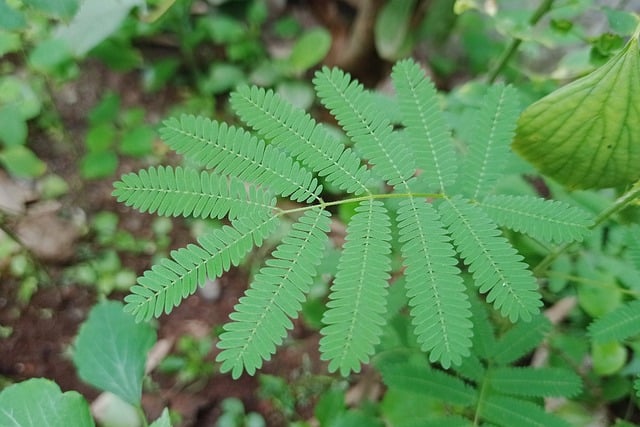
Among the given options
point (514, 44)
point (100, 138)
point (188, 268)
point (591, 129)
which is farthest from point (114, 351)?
point (514, 44)

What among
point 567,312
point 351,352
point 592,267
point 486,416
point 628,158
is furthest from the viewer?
point 567,312

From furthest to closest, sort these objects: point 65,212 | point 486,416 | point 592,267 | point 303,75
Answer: point 303,75
point 65,212
point 592,267
point 486,416

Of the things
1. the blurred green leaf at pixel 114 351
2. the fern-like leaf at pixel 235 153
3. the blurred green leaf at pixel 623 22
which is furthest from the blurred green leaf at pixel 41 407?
→ the blurred green leaf at pixel 623 22

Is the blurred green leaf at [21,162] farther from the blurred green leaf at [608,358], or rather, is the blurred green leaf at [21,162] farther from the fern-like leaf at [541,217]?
the blurred green leaf at [608,358]

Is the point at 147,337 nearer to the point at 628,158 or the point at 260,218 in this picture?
the point at 260,218

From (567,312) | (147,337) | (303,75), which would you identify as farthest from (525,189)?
(303,75)

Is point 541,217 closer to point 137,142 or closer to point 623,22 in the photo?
point 623,22
